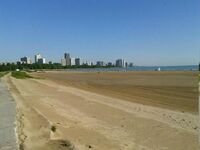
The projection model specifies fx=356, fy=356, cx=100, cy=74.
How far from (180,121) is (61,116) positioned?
159 inches

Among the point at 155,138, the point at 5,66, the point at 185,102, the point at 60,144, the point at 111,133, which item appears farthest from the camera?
the point at 5,66

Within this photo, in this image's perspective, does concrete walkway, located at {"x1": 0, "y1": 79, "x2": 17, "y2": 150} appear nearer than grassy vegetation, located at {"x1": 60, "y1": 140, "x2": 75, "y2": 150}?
Yes

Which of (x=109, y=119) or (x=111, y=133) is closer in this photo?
(x=111, y=133)

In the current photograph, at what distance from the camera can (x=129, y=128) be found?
9852 mm

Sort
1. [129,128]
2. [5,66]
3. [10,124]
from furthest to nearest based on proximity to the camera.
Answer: [5,66]
[129,128]
[10,124]

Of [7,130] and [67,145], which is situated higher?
[7,130]

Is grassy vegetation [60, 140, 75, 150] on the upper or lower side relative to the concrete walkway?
lower

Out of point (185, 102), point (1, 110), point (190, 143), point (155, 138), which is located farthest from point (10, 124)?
point (185, 102)

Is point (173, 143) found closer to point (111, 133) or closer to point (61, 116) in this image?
point (111, 133)

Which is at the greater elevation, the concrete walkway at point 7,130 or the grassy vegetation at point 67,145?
the concrete walkway at point 7,130

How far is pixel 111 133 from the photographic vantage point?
9125 mm

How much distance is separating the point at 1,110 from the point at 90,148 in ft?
12.4

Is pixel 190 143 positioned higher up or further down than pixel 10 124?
further down

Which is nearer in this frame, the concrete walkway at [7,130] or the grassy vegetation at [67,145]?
the concrete walkway at [7,130]
